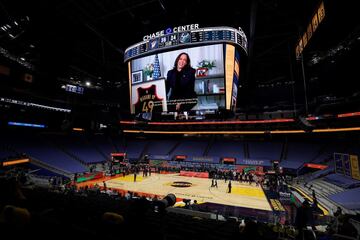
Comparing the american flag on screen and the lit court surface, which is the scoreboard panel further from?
the lit court surface

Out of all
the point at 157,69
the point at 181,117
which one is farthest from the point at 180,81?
the point at 181,117

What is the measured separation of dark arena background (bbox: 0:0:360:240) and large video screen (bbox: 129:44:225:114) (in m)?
0.06

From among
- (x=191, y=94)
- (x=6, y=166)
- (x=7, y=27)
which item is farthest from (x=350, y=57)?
(x=6, y=166)

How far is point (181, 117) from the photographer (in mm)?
11391

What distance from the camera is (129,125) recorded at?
1519 inches

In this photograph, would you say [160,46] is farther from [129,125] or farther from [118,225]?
[129,125]

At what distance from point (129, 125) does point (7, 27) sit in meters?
26.5

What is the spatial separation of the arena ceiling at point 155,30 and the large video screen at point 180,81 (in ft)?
11.7

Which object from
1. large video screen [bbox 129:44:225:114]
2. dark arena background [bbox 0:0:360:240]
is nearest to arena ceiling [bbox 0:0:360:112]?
dark arena background [bbox 0:0:360:240]

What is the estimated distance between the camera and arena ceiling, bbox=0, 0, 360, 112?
25.1 ft

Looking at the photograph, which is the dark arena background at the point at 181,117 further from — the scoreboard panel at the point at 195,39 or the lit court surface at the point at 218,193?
the lit court surface at the point at 218,193

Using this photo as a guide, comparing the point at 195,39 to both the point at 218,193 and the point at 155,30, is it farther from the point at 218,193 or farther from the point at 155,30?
the point at 218,193

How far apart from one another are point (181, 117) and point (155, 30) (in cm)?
897

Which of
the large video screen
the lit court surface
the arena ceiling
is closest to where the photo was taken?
the arena ceiling
